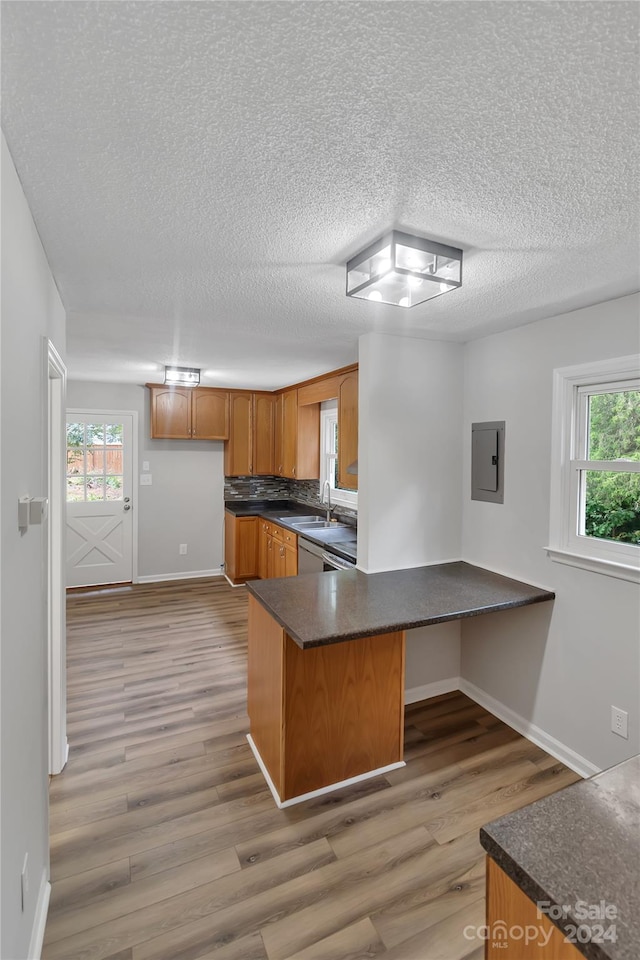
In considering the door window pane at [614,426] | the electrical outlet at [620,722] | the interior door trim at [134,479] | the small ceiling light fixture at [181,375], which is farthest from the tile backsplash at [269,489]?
the electrical outlet at [620,722]

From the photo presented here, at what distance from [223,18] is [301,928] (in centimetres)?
241

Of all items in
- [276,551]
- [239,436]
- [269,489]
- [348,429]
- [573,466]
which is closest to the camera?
[573,466]

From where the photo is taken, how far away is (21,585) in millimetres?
1275

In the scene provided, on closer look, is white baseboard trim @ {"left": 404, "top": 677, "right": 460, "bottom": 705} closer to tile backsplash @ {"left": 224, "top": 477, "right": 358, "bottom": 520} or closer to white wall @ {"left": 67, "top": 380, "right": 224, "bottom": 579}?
tile backsplash @ {"left": 224, "top": 477, "right": 358, "bottom": 520}

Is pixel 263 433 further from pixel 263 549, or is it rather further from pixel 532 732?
pixel 532 732

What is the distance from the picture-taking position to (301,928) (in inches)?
61.0

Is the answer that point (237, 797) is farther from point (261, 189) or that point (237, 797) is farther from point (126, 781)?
point (261, 189)

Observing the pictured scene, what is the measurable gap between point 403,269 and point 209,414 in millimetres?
4227

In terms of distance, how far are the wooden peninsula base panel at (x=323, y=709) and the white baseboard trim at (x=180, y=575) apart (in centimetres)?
346

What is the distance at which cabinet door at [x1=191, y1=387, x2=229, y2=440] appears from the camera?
17.6ft

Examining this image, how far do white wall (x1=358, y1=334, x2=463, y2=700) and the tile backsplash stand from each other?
102 inches

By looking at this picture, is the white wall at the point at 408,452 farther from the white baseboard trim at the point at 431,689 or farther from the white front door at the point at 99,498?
the white front door at the point at 99,498

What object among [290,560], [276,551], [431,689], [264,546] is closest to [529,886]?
[431,689]

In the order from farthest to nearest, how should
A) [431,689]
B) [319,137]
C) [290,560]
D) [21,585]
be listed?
[290,560]
[431,689]
[21,585]
[319,137]
